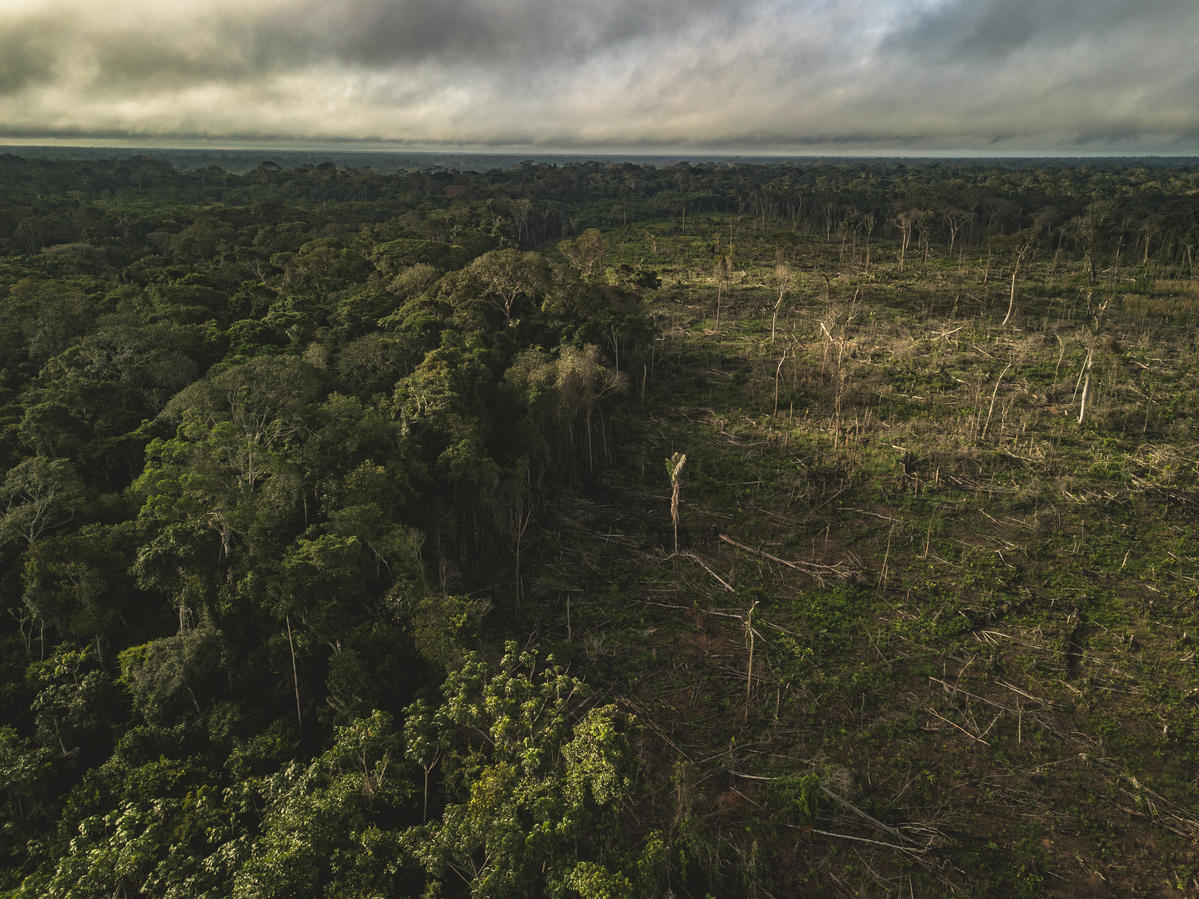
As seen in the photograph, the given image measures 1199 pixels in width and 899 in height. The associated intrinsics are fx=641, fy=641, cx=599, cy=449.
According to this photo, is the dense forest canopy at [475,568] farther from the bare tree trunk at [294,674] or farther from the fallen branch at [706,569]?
the bare tree trunk at [294,674]

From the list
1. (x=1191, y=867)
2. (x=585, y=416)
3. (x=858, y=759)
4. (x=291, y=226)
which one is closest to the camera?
(x=1191, y=867)

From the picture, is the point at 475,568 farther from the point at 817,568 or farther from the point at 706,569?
the point at 817,568

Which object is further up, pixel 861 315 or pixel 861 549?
pixel 861 315

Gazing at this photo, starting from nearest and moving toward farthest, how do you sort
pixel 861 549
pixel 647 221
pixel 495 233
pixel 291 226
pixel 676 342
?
→ pixel 861 549 → pixel 676 342 → pixel 291 226 → pixel 495 233 → pixel 647 221

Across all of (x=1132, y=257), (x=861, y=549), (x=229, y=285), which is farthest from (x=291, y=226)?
(x=1132, y=257)

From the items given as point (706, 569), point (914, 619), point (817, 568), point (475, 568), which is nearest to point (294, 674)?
point (475, 568)

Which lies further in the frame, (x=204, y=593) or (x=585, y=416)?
(x=585, y=416)

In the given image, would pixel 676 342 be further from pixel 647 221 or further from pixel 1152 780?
pixel 647 221

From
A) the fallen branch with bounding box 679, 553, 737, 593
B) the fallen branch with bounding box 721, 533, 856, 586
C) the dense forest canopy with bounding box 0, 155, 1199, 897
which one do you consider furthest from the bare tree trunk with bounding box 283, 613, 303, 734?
the fallen branch with bounding box 721, 533, 856, 586

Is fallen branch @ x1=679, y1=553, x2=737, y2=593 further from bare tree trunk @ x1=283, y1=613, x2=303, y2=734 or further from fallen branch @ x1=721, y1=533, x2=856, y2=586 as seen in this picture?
bare tree trunk @ x1=283, y1=613, x2=303, y2=734
